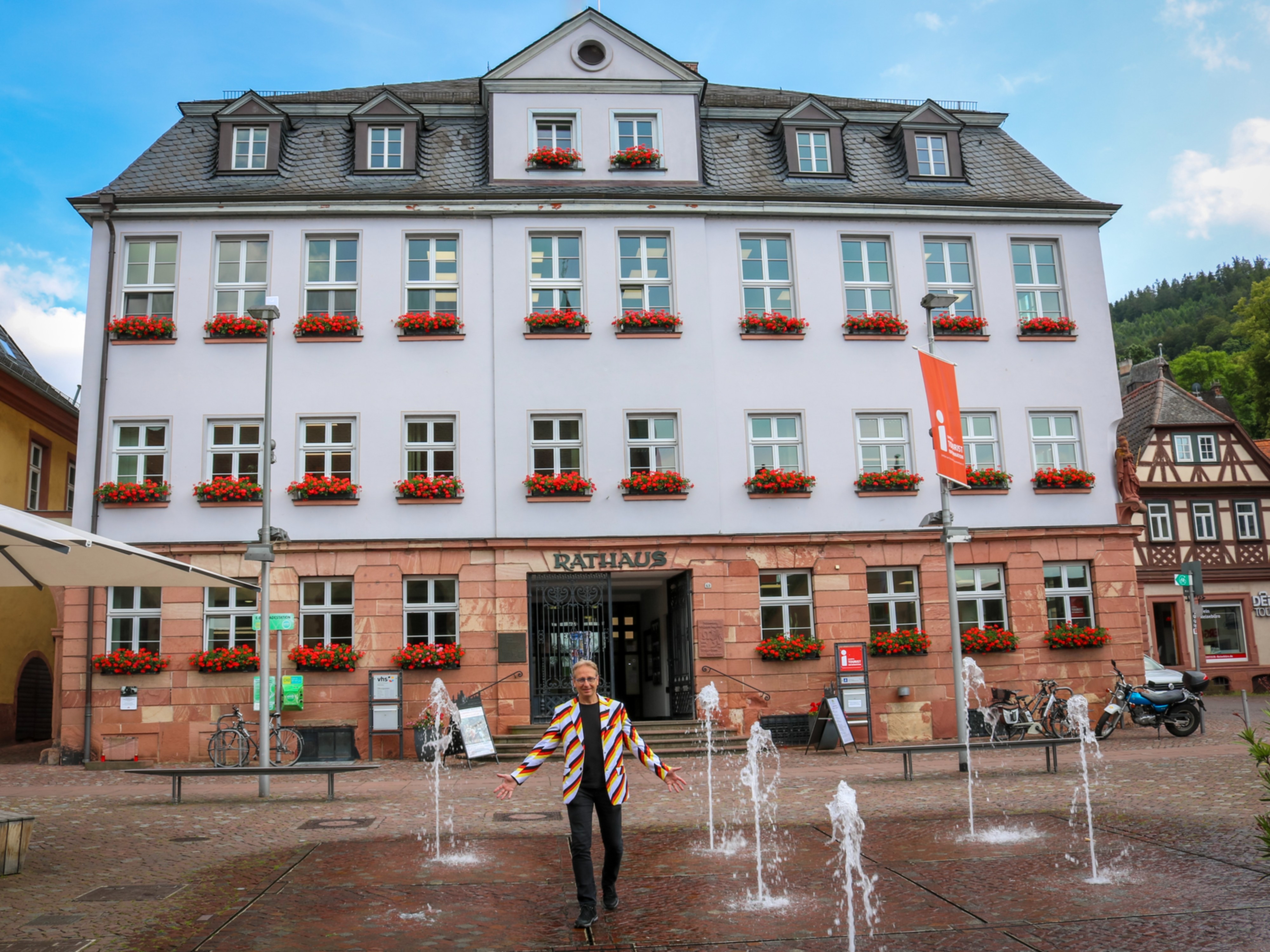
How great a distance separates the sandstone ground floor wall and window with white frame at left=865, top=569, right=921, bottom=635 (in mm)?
198

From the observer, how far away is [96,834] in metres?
11.6

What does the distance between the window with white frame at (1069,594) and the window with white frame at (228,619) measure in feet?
50.4

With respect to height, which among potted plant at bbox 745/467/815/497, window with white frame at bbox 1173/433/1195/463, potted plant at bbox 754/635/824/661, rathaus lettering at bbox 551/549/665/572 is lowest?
potted plant at bbox 754/635/824/661

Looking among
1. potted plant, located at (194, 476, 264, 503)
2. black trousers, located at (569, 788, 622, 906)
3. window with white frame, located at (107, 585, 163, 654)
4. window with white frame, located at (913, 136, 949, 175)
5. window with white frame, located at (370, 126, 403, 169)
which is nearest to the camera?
black trousers, located at (569, 788, 622, 906)

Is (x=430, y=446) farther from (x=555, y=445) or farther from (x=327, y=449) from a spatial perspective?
(x=555, y=445)

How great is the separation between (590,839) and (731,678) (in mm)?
13888

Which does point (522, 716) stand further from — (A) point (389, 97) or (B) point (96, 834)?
(A) point (389, 97)

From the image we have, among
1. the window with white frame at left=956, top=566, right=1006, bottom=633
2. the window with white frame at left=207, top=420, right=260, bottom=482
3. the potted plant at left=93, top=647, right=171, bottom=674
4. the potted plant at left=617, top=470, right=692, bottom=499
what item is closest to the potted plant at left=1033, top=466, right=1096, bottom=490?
the window with white frame at left=956, top=566, right=1006, bottom=633

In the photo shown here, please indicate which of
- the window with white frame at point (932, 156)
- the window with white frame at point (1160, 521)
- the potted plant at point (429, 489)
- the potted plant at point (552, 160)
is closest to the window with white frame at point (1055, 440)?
the window with white frame at point (932, 156)

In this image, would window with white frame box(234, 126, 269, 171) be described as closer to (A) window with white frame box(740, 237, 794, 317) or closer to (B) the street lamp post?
(A) window with white frame box(740, 237, 794, 317)

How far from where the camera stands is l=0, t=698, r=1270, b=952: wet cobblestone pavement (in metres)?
6.96

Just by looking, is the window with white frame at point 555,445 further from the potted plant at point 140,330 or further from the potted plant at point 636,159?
the potted plant at point 140,330

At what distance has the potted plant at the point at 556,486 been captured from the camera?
21.1 metres

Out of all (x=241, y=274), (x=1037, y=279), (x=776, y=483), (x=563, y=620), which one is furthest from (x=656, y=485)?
(x=1037, y=279)
